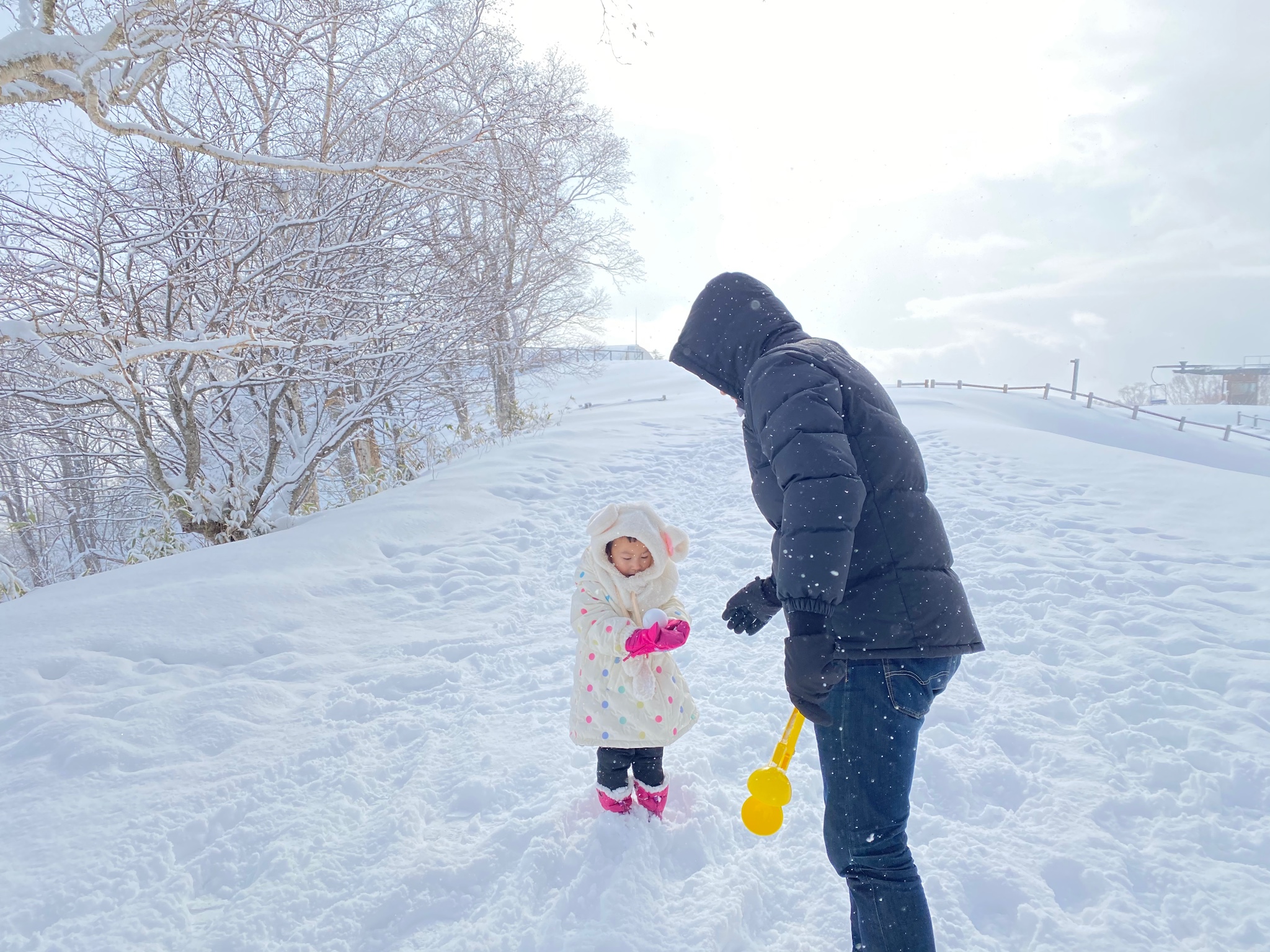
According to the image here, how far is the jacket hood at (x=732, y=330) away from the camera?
2014mm

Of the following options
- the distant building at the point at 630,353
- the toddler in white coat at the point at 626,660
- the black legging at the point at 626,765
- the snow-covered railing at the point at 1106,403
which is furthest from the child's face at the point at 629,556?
the distant building at the point at 630,353

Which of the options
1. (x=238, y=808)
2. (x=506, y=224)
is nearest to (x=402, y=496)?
(x=238, y=808)

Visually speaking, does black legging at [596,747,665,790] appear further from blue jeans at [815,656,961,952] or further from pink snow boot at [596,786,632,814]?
blue jeans at [815,656,961,952]

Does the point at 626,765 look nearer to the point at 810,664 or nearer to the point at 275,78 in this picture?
the point at 810,664

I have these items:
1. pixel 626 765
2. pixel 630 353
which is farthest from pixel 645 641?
pixel 630 353

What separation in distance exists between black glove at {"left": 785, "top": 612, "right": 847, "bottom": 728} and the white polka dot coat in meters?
0.89

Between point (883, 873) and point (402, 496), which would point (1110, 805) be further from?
point (402, 496)

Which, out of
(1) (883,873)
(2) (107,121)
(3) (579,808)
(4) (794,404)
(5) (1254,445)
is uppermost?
Result: (2) (107,121)

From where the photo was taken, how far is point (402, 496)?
7.31 m

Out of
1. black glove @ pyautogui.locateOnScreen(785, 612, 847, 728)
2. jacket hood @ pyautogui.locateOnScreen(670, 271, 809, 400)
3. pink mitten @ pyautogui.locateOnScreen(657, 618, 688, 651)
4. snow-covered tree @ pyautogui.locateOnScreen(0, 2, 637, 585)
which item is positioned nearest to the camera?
black glove @ pyautogui.locateOnScreen(785, 612, 847, 728)

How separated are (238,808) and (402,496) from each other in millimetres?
4851

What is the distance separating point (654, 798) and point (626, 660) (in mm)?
617

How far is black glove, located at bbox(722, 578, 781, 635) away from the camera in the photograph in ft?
7.20

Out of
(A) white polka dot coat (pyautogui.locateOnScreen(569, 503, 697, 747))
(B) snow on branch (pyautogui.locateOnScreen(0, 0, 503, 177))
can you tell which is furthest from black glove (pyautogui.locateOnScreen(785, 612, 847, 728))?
(B) snow on branch (pyautogui.locateOnScreen(0, 0, 503, 177))
